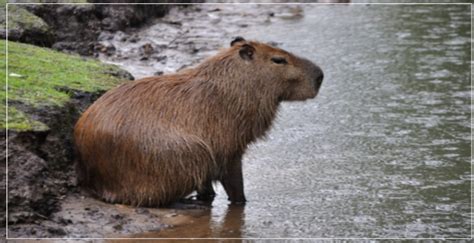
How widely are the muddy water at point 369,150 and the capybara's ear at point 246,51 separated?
3.18ft

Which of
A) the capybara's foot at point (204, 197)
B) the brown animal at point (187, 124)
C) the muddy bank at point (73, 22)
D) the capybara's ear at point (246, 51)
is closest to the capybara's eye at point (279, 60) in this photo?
the brown animal at point (187, 124)

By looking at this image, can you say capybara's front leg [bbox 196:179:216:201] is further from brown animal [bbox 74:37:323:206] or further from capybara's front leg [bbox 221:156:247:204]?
capybara's front leg [bbox 221:156:247:204]

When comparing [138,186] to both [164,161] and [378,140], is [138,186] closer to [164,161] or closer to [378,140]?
[164,161]

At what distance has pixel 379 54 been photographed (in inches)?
434

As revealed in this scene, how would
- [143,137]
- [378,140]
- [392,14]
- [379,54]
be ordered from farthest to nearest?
[392,14] → [379,54] → [378,140] → [143,137]

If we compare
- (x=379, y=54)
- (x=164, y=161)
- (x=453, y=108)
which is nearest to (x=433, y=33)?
(x=379, y=54)

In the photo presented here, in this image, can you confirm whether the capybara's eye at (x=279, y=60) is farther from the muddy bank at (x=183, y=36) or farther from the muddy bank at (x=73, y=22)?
the muddy bank at (x=183, y=36)

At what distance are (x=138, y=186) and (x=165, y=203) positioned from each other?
0.77ft

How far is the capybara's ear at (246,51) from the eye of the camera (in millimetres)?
6598

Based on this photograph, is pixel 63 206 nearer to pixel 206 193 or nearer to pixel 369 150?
pixel 206 193

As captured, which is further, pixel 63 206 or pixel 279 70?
pixel 279 70

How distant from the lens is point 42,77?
704 cm

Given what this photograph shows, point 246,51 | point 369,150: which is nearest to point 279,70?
point 246,51

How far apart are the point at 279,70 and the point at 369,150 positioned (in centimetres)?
130
